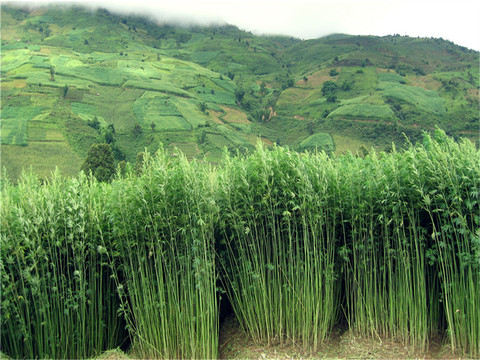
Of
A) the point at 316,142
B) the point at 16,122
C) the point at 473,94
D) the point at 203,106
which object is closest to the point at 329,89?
the point at 316,142

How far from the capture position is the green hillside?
92.0 m

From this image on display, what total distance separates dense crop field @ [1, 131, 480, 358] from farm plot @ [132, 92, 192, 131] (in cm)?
9283

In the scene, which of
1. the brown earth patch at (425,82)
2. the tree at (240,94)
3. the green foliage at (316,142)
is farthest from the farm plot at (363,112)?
the tree at (240,94)

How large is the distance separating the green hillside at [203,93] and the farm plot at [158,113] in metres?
0.33

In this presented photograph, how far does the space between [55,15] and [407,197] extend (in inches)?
8384

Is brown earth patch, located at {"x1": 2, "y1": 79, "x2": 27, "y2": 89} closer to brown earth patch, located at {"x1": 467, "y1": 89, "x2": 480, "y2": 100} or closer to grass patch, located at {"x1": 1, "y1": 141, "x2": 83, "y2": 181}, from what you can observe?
grass patch, located at {"x1": 1, "y1": 141, "x2": 83, "y2": 181}

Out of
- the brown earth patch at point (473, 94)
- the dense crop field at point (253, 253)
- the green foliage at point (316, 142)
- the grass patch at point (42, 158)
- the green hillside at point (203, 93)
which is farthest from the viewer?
the brown earth patch at point (473, 94)

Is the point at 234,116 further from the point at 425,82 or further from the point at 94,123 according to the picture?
the point at 425,82

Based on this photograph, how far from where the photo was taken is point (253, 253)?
29.6ft

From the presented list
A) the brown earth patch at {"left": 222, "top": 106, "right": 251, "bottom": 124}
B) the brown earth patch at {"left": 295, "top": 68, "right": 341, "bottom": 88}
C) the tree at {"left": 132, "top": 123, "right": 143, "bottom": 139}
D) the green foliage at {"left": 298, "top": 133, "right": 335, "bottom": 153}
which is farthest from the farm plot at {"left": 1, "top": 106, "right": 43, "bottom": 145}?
the brown earth patch at {"left": 295, "top": 68, "right": 341, "bottom": 88}

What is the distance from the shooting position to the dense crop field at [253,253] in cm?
814

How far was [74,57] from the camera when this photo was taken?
133500 mm

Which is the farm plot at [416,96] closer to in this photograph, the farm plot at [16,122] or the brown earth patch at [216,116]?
the brown earth patch at [216,116]

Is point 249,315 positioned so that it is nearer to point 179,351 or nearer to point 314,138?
point 179,351
